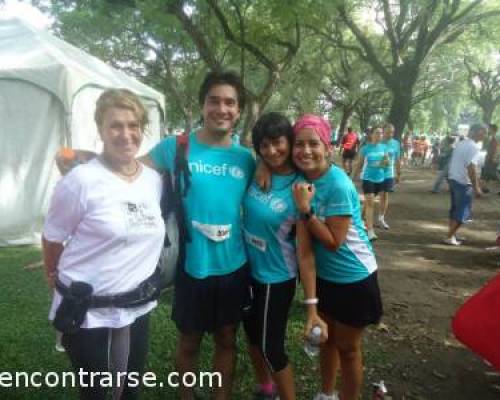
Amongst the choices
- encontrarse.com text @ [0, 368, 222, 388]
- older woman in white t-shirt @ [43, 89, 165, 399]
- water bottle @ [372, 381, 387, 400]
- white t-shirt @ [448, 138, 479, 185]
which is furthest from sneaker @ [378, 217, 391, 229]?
older woman in white t-shirt @ [43, 89, 165, 399]

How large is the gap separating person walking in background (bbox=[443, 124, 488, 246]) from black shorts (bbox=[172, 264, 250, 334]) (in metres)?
5.76

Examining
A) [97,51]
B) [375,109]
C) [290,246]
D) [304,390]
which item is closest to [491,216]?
[304,390]

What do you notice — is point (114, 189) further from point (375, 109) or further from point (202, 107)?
point (375, 109)

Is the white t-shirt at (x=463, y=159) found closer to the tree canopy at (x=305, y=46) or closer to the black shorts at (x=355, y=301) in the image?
the tree canopy at (x=305, y=46)

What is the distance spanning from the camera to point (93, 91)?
757 centimetres

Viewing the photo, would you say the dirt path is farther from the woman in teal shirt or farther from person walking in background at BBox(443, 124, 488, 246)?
the woman in teal shirt

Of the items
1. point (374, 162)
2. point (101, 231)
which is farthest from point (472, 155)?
point (101, 231)

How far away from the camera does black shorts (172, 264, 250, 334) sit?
2506 mm

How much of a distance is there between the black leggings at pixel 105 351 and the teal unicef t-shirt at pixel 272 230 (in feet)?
2.24

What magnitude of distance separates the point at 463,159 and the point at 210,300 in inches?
234

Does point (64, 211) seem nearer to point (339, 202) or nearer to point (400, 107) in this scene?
point (339, 202)

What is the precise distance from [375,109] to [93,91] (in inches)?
1290

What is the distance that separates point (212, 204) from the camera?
2412mm

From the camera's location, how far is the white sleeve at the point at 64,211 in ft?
6.31
